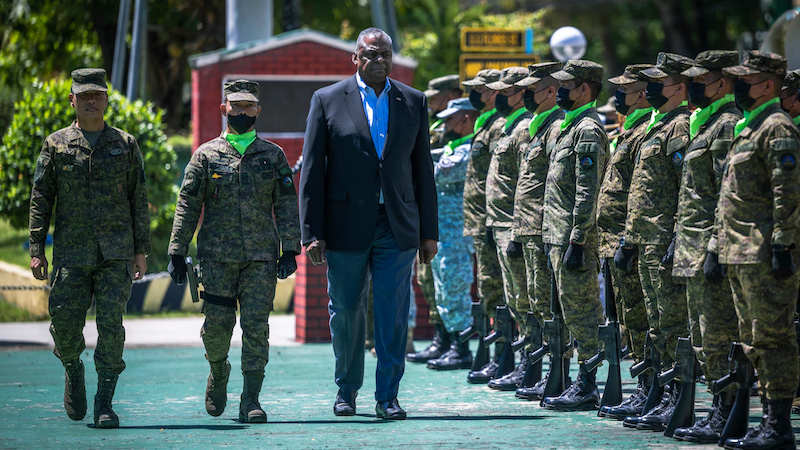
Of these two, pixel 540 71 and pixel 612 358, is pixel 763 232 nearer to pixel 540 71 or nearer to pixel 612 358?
pixel 612 358

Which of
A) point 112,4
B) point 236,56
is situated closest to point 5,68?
point 112,4

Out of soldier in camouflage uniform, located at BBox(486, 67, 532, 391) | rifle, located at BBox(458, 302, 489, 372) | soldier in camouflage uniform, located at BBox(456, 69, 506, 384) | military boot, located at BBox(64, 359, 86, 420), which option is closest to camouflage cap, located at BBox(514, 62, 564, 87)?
soldier in camouflage uniform, located at BBox(486, 67, 532, 391)

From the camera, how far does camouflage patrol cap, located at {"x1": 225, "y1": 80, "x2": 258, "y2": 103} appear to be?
718 cm

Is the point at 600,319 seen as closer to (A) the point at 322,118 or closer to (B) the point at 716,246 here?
(B) the point at 716,246

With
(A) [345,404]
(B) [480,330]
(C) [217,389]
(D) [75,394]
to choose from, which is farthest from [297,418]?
(B) [480,330]

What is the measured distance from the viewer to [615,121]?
1170cm

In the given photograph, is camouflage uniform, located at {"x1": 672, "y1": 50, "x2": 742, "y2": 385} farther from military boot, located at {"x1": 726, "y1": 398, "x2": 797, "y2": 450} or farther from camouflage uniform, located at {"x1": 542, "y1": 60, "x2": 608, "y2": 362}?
camouflage uniform, located at {"x1": 542, "y1": 60, "x2": 608, "y2": 362}

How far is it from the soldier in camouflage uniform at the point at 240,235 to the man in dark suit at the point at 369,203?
10.2 inches

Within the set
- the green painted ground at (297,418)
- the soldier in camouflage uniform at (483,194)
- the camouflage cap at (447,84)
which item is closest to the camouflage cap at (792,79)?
the green painted ground at (297,418)

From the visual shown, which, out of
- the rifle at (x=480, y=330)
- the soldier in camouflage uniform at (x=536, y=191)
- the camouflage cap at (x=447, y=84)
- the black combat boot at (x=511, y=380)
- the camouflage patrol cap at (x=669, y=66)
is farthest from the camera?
the camouflage cap at (x=447, y=84)

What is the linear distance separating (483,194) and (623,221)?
86.9 inches

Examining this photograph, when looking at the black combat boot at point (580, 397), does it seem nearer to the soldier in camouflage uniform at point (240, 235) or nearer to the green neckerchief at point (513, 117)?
the soldier in camouflage uniform at point (240, 235)

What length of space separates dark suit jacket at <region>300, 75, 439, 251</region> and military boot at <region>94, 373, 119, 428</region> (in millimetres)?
1458

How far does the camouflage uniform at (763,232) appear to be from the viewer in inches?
229
